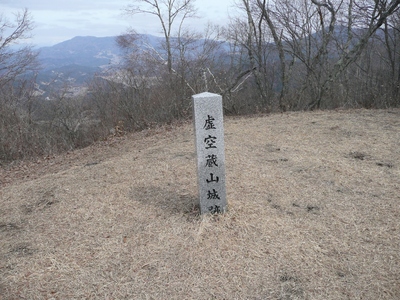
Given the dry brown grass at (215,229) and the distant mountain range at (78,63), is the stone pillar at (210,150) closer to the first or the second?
the dry brown grass at (215,229)

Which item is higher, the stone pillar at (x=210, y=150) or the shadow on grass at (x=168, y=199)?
the stone pillar at (x=210, y=150)

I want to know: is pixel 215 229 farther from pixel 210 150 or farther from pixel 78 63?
pixel 78 63

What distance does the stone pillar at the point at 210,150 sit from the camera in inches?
115

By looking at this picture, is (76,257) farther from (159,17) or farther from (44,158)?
(159,17)

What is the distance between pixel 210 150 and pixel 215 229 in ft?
2.53

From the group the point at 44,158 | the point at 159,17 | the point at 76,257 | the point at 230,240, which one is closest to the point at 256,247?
the point at 230,240

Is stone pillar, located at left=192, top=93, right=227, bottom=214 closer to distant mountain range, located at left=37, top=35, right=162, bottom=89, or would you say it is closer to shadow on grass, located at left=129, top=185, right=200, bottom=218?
shadow on grass, located at left=129, top=185, right=200, bottom=218

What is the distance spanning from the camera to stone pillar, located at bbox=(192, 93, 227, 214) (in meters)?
2.93

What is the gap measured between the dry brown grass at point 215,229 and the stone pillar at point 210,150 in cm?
18

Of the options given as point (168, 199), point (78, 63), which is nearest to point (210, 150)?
point (168, 199)

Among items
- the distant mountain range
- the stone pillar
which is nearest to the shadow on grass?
the stone pillar

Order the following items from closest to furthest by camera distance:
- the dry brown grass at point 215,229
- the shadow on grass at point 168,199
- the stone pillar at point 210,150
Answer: the dry brown grass at point 215,229 < the stone pillar at point 210,150 < the shadow on grass at point 168,199

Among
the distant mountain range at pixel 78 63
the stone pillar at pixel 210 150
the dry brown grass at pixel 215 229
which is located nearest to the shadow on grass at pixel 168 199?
the dry brown grass at pixel 215 229

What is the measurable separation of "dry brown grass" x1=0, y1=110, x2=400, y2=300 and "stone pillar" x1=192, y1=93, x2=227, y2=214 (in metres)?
0.18
